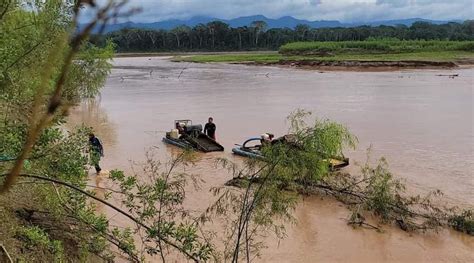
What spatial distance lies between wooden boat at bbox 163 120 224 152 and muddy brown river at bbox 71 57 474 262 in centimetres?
55

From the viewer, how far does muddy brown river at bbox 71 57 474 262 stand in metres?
11.8

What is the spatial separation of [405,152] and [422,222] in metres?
7.87

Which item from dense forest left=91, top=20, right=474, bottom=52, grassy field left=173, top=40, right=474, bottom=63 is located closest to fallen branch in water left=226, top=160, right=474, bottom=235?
grassy field left=173, top=40, right=474, bottom=63

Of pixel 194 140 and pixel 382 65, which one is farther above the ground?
pixel 194 140

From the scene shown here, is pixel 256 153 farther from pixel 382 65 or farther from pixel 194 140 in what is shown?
pixel 382 65

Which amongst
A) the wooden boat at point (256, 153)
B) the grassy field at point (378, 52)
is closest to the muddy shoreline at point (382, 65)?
the grassy field at point (378, 52)

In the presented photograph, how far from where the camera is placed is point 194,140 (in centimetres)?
2159

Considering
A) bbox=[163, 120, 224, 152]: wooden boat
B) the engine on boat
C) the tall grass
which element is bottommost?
bbox=[163, 120, 224, 152]: wooden boat

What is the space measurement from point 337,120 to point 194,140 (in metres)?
10.1

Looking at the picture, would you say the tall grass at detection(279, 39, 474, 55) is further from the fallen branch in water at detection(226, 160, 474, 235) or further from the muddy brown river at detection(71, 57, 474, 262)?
the fallen branch in water at detection(226, 160, 474, 235)

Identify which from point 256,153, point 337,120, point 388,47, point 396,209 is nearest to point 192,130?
point 256,153

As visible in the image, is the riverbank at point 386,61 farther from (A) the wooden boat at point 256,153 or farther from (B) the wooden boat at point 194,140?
(A) the wooden boat at point 256,153

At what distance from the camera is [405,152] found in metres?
20.3

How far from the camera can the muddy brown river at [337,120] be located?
11.8 metres
